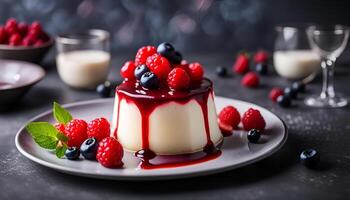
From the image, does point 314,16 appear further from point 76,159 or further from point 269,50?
point 76,159

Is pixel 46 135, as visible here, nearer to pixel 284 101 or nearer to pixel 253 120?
pixel 253 120

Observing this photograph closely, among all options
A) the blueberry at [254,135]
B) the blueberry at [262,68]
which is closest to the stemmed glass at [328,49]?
the blueberry at [262,68]

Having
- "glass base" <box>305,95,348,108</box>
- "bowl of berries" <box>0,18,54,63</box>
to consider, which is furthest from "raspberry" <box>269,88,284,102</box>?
"bowl of berries" <box>0,18,54,63</box>

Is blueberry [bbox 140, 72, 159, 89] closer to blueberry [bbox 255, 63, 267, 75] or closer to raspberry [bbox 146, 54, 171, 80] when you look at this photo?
raspberry [bbox 146, 54, 171, 80]

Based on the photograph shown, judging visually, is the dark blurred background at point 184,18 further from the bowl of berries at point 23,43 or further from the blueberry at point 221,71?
the blueberry at point 221,71

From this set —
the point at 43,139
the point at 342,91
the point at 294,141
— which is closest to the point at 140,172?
the point at 43,139

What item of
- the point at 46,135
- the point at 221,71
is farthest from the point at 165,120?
the point at 221,71

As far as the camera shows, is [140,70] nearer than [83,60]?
Yes
